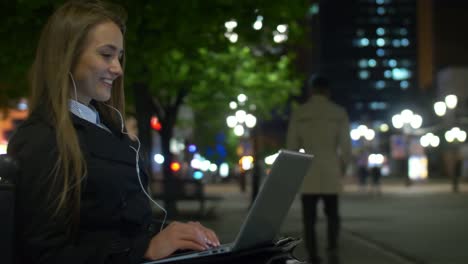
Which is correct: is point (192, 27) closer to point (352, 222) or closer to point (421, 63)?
point (352, 222)

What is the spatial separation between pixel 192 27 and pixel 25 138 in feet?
47.8

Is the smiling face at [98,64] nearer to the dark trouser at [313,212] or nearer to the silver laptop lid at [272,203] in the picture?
the silver laptop lid at [272,203]

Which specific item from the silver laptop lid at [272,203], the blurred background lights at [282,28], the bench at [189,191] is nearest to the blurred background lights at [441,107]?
the bench at [189,191]

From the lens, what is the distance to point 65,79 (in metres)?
2.61

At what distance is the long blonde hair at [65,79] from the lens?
2.41 metres

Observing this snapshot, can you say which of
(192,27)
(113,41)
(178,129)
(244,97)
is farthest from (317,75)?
(178,129)

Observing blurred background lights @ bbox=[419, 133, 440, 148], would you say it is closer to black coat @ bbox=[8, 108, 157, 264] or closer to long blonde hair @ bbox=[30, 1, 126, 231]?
long blonde hair @ bbox=[30, 1, 126, 231]

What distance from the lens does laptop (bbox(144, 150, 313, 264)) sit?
2.51 m

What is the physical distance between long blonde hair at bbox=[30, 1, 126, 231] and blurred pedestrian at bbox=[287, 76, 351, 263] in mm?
7355

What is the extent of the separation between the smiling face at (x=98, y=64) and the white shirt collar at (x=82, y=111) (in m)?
0.03

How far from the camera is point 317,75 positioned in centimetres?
1086

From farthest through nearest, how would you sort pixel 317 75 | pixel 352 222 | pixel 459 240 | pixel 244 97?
1. pixel 244 97
2. pixel 352 222
3. pixel 459 240
4. pixel 317 75

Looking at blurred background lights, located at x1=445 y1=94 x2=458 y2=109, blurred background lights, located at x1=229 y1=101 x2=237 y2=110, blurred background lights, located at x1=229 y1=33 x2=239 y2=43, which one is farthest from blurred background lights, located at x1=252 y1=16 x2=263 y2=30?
blurred background lights, located at x1=445 y1=94 x2=458 y2=109

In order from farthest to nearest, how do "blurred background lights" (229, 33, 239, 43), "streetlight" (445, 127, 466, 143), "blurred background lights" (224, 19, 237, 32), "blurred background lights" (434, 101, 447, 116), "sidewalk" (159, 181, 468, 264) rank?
"blurred background lights" (434, 101, 447, 116) → "streetlight" (445, 127, 466, 143) → "blurred background lights" (229, 33, 239, 43) → "blurred background lights" (224, 19, 237, 32) → "sidewalk" (159, 181, 468, 264)
